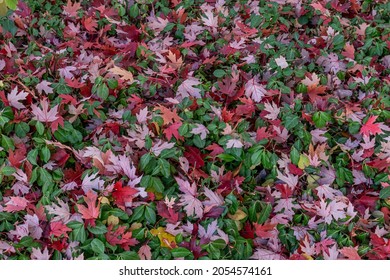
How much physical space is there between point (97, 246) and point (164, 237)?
9.7 inches

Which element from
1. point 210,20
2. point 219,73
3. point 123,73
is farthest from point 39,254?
point 210,20

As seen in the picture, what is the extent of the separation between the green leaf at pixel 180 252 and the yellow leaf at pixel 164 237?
36 millimetres

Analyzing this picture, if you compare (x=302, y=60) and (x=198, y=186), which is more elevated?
(x=302, y=60)

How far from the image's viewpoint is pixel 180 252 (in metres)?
1.65

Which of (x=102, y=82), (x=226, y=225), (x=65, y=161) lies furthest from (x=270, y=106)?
(x=65, y=161)

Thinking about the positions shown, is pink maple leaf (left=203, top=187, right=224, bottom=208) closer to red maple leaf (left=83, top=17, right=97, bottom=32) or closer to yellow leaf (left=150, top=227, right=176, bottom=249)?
yellow leaf (left=150, top=227, right=176, bottom=249)

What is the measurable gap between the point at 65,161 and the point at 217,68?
969mm

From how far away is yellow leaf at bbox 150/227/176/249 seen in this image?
1.69 m

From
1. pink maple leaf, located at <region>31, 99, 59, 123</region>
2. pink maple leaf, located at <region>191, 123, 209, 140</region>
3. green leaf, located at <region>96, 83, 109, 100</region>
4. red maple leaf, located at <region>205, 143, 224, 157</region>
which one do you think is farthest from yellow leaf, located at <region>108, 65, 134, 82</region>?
red maple leaf, located at <region>205, 143, 224, 157</region>

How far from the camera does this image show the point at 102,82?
7.20 ft

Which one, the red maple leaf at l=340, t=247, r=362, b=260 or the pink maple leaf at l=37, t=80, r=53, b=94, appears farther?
the pink maple leaf at l=37, t=80, r=53, b=94

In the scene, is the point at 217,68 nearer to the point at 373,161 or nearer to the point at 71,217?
the point at 373,161

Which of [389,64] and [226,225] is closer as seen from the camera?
[226,225]

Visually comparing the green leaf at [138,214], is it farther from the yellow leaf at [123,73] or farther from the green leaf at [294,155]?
the yellow leaf at [123,73]
